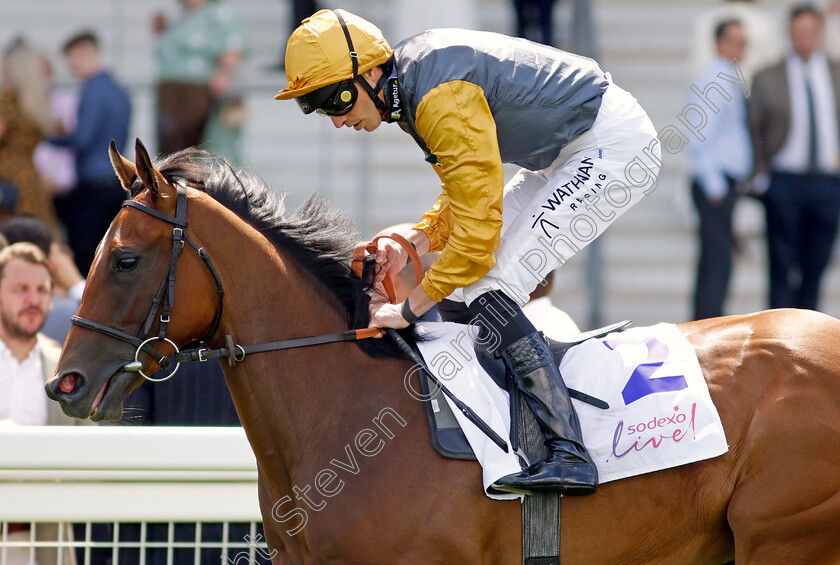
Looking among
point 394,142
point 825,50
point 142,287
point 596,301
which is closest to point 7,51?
point 394,142

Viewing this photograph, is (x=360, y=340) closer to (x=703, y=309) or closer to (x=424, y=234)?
(x=424, y=234)

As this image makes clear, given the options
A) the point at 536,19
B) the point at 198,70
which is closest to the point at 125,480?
the point at 198,70

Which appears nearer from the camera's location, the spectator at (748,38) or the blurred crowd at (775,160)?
the blurred crowd at (775,160)

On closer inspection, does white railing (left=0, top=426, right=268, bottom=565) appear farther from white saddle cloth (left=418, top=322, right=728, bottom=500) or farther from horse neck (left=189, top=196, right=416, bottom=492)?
white saddle cloth (left=418, top=322, right=728, bottom=500)

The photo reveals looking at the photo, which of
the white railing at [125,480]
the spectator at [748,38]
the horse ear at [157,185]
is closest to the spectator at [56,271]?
the white railing at [125,480]

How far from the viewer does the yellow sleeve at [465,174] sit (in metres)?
2.82

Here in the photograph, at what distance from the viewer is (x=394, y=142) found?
8.16m

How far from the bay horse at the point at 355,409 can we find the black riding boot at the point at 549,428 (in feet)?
0.35

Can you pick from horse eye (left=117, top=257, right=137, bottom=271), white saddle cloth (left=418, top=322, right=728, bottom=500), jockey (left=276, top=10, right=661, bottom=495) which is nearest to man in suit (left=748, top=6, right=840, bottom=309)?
jockey (left=276, top=10, right=661, bottom=495)

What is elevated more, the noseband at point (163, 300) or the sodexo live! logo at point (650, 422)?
the noseband at point (163, 300)

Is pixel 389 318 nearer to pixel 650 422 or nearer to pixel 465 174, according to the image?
pixel 465 174

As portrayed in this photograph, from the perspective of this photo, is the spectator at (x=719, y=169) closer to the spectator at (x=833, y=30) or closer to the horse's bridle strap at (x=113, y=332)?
the spectator at (x=833, y=30)

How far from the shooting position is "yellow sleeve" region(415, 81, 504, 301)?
282cm

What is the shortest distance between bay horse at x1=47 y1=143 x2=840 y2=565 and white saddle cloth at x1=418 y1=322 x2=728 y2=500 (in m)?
0.06
